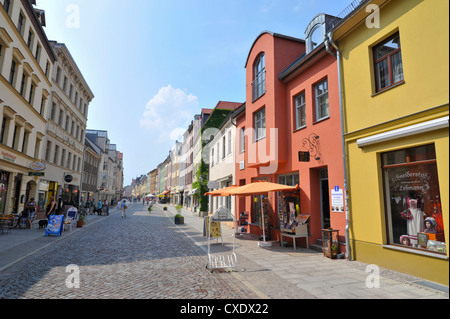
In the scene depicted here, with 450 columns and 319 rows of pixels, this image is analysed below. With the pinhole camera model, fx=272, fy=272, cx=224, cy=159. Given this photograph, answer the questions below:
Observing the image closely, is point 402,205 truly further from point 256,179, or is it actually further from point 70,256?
point 70,256

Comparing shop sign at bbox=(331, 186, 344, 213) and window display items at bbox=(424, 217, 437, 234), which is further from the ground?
shop sign at bbox=(331, 186, 344, 213)

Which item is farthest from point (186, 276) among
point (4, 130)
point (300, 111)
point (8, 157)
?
point (4, 130)

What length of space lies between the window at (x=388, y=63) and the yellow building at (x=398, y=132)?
0.03 meters

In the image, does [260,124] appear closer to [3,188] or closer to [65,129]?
[3,188]

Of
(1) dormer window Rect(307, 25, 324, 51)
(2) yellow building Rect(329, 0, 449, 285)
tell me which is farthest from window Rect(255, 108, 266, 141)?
(2) yellow building Rect(329, 0, 449, 285)

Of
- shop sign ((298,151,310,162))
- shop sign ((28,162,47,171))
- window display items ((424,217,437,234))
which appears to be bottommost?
window display items ((424,217,437,234))

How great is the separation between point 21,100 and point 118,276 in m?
15.3

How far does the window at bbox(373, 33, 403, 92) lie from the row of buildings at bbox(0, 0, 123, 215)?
16.8 m

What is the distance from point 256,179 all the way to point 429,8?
10457 millimetres

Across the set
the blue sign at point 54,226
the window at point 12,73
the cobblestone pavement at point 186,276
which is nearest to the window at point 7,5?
the window at point 12,73

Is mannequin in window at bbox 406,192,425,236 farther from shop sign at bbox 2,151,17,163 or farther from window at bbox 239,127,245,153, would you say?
shop sign at bbox 2,151,17,163

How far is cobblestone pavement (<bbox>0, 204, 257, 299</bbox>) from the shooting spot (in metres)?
5.24
